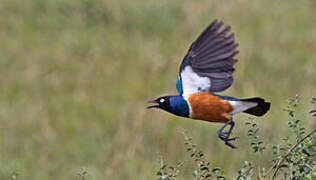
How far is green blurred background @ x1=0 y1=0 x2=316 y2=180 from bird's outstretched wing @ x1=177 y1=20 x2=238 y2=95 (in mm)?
1836

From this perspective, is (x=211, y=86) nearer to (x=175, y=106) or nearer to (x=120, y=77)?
(x=175, y=106)

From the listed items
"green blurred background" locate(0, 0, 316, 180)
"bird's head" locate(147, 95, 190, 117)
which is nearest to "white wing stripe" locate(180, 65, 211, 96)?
"bird's head" locate(147, 95, 190, 117)

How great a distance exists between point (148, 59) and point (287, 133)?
1.76 m

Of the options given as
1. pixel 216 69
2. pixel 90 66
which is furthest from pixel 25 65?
pixel 216 69

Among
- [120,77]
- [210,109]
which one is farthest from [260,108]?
[120,77]

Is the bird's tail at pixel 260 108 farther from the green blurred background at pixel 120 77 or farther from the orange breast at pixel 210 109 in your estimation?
the green blurred background at pixel 120 77

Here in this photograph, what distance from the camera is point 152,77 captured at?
23.7ft

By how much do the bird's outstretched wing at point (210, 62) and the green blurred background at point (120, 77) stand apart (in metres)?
1.84

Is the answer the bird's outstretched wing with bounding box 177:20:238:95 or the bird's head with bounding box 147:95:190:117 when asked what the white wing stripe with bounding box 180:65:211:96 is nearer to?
the bird's outstretched wing with bounding box 177:20:238:95

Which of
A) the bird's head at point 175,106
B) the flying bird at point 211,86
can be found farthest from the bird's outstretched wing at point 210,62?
the bird's head at point 175,106

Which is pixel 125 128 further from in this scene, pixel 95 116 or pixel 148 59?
pixel 148 59

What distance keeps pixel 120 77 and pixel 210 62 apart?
3.81 m

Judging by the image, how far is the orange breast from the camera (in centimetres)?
356

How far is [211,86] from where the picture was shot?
3605mm
